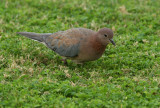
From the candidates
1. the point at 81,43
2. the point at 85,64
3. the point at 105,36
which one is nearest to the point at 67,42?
the point at 81,43

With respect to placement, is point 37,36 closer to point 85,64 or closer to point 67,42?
point 67,42

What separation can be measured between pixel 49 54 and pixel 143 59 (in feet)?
7.11

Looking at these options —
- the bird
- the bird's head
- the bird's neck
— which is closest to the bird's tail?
the bird

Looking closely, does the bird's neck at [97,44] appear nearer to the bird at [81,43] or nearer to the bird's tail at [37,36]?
the bird at [81,43]

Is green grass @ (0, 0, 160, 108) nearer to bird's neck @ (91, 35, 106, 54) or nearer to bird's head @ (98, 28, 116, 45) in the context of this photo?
bird's neck @ (91, 35, 106, 54)

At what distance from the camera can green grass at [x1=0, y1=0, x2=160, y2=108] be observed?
16.2ft

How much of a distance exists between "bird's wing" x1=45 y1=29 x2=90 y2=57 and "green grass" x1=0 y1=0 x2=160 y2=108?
290 millimetres

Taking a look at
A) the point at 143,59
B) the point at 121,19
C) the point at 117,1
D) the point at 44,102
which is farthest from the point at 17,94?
the point at 117,1

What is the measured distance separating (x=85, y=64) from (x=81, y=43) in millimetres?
703

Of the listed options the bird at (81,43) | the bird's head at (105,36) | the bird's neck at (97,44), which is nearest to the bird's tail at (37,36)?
→ the bird at (81,43)

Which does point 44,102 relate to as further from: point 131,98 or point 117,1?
point 117,1

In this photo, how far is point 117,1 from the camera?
992 centimetres

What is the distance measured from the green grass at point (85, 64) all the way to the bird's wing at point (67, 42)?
0.29m

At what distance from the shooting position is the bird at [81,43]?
630 centimetres
